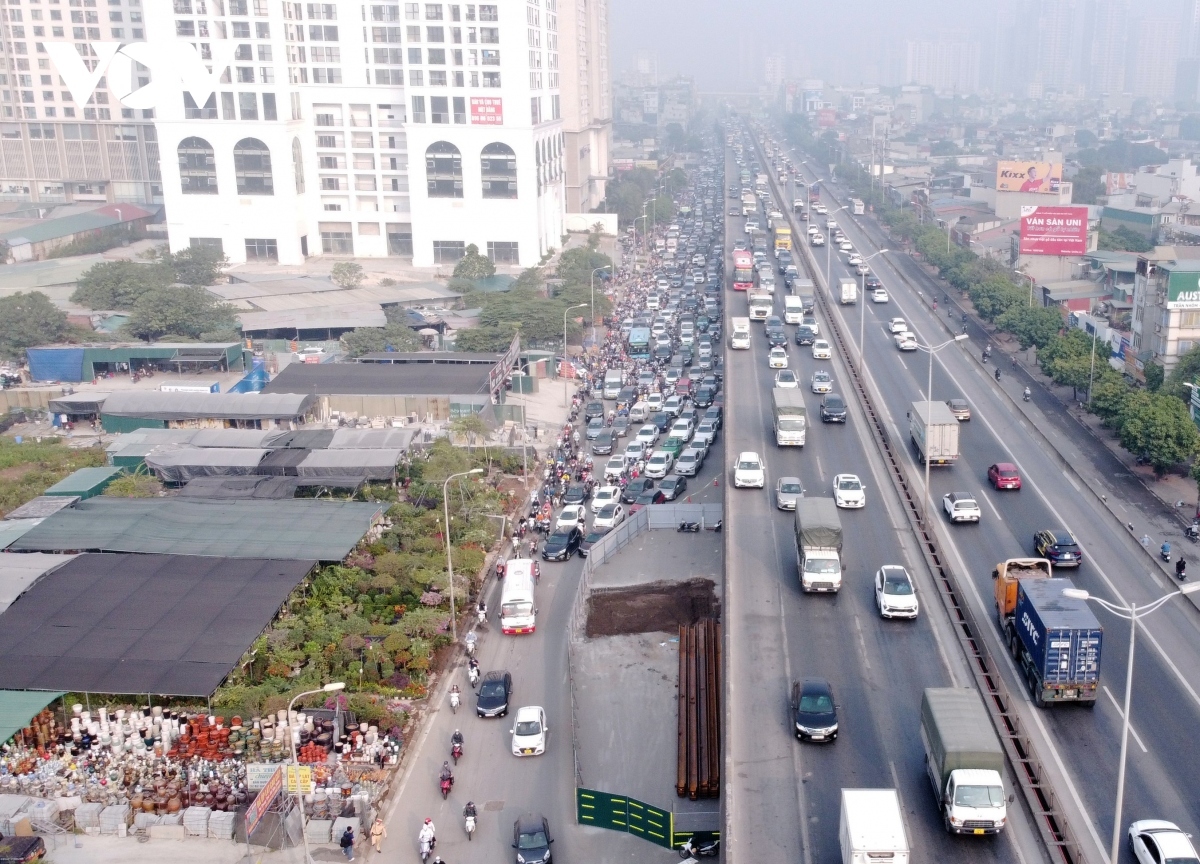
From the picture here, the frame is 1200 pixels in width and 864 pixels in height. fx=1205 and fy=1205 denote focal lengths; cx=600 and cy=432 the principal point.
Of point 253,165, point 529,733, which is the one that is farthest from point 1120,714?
point 253,165

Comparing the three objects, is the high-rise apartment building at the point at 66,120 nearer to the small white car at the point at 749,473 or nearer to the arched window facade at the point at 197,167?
the arched window facade at the point at 197,167

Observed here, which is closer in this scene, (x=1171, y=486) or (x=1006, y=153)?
(x=1171, y=486)

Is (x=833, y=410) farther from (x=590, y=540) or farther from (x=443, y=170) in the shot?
(x=443, y=170)

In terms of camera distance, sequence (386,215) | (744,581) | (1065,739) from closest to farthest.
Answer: (1065,739), (744,581), (386,215)

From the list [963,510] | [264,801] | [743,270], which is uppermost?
[743,270]

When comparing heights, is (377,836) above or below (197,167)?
below

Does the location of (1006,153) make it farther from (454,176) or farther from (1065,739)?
(1065,739)

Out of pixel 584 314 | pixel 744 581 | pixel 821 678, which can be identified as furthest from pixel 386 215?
pixel 821 678
